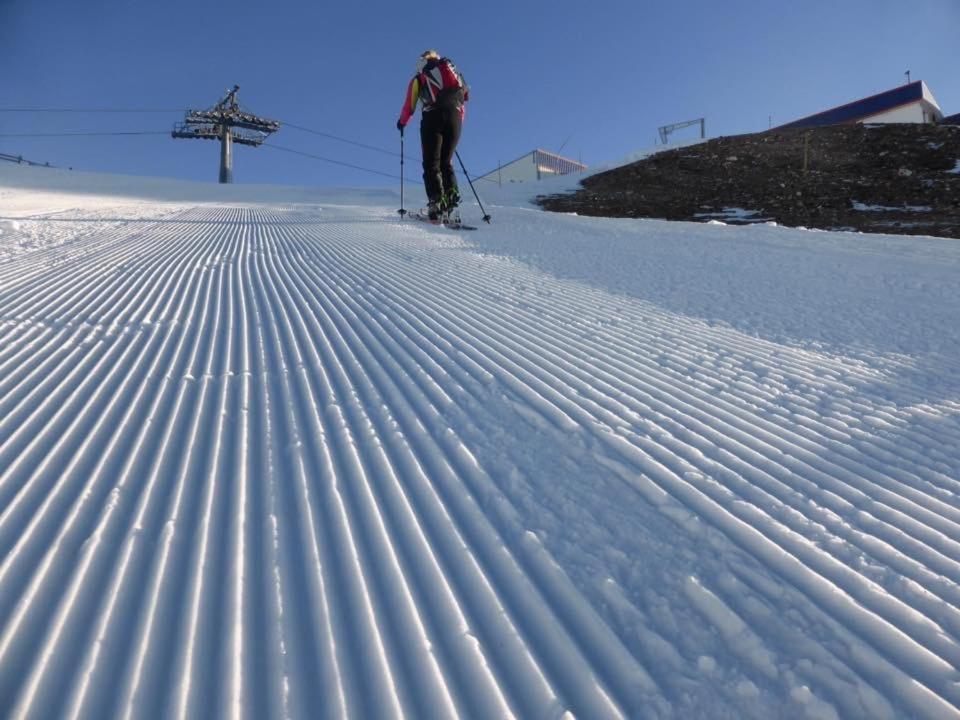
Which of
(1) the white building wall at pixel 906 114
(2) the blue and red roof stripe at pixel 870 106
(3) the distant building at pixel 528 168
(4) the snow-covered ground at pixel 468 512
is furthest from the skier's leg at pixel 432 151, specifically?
(1) the white building wall at pixel 906 114

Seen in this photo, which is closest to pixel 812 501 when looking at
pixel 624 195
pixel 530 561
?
pixel 530 561

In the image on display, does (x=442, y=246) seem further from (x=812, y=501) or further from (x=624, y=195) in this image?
(x=624, y=195)

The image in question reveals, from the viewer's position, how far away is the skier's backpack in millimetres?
8531

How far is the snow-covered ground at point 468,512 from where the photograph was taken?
1169 mm

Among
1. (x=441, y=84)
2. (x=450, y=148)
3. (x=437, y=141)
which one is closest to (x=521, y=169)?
(x=450, y=148)

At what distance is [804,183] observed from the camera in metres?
13.4

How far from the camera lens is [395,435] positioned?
216 cm

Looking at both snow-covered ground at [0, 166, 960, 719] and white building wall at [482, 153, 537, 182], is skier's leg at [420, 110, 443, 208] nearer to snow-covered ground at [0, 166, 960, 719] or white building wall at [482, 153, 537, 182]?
snow-covered ground at [0, 166, 960, 719]

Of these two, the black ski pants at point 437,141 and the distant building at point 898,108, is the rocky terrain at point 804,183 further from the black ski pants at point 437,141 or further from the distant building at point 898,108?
the distant building at point 898,108

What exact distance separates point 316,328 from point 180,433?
4.75 ft

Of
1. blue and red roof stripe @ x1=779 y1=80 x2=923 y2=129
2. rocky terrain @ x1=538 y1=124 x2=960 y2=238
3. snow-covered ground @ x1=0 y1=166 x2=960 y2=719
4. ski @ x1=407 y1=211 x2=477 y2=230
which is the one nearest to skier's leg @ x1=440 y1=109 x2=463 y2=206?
ski @ x1=407 y1=211 x2=477 y2=230

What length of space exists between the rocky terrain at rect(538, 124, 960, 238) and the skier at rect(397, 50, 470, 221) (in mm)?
4592

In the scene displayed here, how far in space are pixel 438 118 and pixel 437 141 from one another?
34cm

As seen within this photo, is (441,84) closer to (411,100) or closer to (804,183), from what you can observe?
(411,100)
